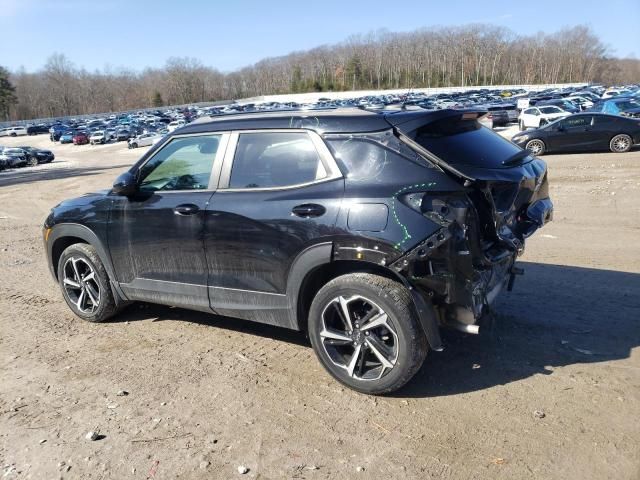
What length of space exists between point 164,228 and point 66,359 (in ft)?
4.45

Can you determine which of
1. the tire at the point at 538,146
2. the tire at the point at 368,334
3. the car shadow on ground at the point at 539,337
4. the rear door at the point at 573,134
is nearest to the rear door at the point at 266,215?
the tire at the point at 368,334

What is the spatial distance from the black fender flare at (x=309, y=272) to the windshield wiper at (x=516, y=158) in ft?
4.29

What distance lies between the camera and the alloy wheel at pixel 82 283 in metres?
5.20

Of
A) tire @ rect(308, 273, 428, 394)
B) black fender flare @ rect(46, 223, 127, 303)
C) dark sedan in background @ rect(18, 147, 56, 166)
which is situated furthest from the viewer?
dark sedan in background @ rect(18, 147, 56, 166)

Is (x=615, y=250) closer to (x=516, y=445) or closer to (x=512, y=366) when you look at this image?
(x=512, y=366)

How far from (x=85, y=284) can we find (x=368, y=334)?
3.04m

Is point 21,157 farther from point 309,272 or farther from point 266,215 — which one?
point 309,272

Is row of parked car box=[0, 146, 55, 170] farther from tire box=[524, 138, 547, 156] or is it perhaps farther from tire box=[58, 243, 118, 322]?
tire box=[58, 243, 118, 322]

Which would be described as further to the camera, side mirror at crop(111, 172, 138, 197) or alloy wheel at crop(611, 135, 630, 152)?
alloy wheel at crop(611, 135, 630, 152)

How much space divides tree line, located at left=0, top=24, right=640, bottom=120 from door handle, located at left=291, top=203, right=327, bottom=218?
5647 inches

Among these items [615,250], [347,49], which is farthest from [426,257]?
[347,49]

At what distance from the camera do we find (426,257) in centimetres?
327

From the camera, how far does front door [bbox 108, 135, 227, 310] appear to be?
429cm

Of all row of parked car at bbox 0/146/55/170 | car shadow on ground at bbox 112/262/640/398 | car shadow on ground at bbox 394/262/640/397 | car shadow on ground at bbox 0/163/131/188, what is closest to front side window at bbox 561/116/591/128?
car shadow on ground at bbox 112/262/640/398
